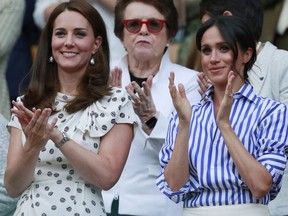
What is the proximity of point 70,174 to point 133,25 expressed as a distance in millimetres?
1687

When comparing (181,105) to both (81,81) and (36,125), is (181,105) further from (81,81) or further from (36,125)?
(36,125)

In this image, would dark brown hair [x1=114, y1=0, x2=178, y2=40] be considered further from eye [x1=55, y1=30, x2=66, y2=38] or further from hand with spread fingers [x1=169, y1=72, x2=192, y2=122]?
hand with spread fingers [x1=169, y1=72, x2=192, y2=122]

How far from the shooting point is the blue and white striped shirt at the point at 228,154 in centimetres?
648

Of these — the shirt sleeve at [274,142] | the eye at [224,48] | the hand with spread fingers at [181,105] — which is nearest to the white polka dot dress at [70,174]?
the hand with spread fingers at [181,105]

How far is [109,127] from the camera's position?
6.83 meters

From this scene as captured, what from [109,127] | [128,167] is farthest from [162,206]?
[109,127]

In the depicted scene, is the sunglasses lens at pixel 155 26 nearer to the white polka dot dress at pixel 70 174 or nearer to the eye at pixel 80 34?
the eye at pixel 80 34

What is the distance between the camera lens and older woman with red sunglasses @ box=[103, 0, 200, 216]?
759 centimetres

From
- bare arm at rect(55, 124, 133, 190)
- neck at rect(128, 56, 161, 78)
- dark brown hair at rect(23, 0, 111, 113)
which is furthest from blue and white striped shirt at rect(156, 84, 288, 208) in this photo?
neck at rect(128, 56, 161, 78)

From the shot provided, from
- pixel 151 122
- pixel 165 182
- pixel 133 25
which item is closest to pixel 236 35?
pixel 165 182

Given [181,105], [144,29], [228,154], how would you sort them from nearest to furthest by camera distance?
[228,154]
[181,105]
[144,29]

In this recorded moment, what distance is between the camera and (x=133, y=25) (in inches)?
320

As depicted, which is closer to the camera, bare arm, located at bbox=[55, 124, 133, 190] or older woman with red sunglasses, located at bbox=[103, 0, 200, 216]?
bare arm, located at bbox=[55, 124, 133, 190]

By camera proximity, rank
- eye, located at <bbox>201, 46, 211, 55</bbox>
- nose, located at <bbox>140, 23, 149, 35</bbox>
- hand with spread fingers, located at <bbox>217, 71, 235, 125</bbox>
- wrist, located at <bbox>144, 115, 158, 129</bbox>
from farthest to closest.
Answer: nose, located at <bbox>140, 23, 149, 35</bbox> < wrist, located at <bbox>144, 115, 158, 129</bbox> < eye, located at <bbox>201, 46, 211, 55</bbox> < hand with spread fingers, located at <bbox>217, 71, 235, 125</bbox>
